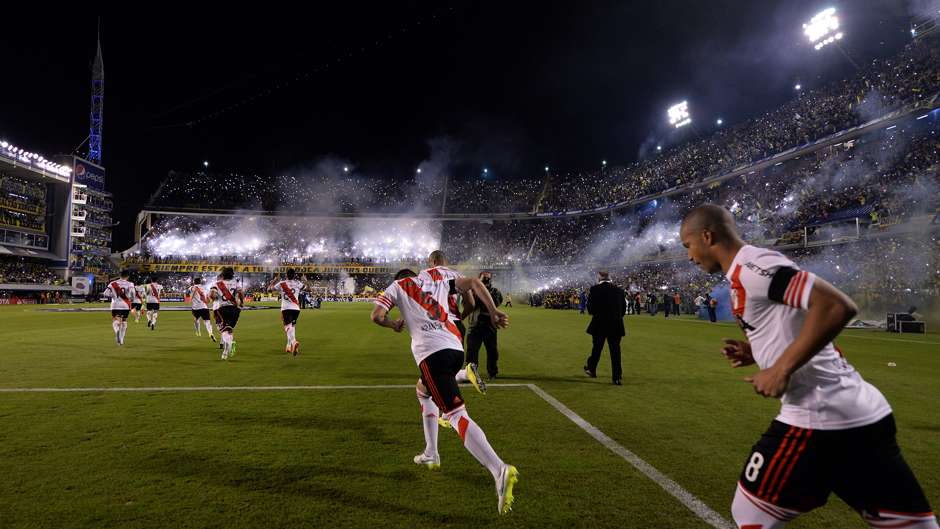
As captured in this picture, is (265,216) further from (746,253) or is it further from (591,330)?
(746,253)

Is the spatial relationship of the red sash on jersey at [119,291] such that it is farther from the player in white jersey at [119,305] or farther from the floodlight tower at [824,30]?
the floodlight tower at [824,30]

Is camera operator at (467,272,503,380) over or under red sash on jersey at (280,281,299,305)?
under

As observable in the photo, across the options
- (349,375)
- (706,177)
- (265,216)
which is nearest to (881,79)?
(706,177)

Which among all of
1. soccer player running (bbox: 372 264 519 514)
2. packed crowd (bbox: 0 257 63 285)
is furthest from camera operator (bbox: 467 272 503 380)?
packed crowd (bbox: 0 257 63 285)

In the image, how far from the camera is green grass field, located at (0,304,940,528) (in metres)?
3.48

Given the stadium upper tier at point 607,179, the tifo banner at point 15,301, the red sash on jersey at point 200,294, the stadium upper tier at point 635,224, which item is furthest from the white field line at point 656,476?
the tifo banner at point 15,301

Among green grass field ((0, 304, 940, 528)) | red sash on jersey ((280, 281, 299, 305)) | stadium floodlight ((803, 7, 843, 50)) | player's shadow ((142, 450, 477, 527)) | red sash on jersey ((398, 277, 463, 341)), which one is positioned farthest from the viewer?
stadium floodlight ((803, 7, 843, 50))

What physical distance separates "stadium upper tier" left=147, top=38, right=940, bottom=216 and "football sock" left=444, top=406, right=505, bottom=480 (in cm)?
3397

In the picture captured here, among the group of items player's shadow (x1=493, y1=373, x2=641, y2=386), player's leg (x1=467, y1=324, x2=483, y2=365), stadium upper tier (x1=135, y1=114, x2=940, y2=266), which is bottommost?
player's shadow (x1=493, y1=373, x2=641, y2=386)

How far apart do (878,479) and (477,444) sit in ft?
7.84

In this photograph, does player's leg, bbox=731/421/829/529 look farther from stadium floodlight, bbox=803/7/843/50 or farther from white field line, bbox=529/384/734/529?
stadium floodlight, bbox=803/7/843/50

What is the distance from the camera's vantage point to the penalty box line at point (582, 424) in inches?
139

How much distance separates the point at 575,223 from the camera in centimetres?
6238

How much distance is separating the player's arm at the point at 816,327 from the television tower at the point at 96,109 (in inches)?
3633
